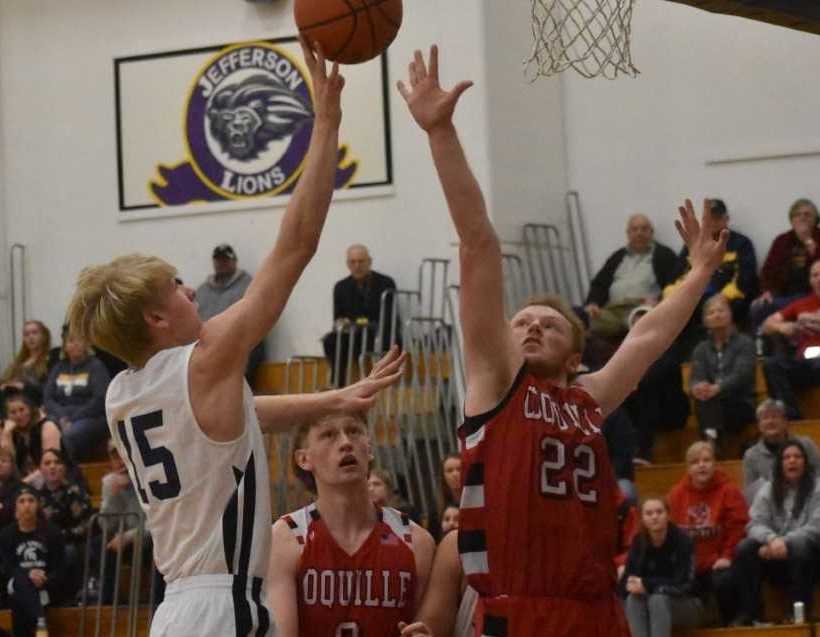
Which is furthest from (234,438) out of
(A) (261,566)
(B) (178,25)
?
(B) (178,25)

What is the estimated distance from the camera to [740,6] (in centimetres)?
727

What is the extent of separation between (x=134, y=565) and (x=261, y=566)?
8.13 m

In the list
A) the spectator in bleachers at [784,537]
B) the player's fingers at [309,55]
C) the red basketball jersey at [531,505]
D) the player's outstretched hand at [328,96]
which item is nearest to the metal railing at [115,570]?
the spectator in bleachers at [784,537]

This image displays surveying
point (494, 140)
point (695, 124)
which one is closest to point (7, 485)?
point (494, 140)

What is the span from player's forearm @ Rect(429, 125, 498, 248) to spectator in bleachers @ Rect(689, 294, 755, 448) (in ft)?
27.5

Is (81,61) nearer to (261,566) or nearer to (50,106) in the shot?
(50,106)

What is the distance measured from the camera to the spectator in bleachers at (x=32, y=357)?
17.1 metres

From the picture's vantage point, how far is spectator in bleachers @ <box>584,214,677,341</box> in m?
15.3

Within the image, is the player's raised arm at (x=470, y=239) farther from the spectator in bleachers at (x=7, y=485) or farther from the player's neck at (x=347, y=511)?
the spectator in bleachers at (x=7, y=485)

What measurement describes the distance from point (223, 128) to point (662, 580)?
8270mm

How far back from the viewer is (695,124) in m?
16.7

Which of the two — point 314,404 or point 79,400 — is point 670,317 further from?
point 79,400

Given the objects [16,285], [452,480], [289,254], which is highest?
[16,285]

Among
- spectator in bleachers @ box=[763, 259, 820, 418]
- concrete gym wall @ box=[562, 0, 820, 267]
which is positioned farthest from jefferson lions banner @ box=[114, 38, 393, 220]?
spectator in bleachers @ box=[763, 259, 820, 418]
